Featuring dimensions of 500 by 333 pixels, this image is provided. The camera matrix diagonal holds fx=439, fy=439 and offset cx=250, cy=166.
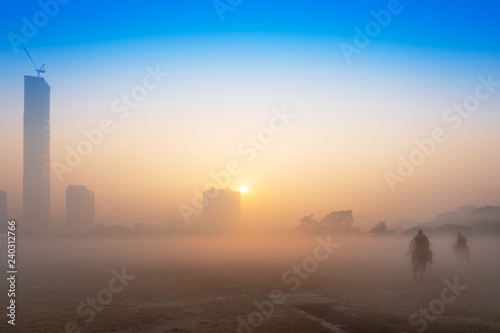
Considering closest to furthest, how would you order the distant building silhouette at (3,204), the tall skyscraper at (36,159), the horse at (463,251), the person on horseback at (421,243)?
the person on horseback at (421,243), the horse at (463,251), the distant building silhouette at (3,204), the tall skyscraper at (36,159)

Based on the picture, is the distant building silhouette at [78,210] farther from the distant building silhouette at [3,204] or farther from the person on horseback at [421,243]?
the person on horseback at [421,243]

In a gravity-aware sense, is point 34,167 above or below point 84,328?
above

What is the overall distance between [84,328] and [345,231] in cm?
13375

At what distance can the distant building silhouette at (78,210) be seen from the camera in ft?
494

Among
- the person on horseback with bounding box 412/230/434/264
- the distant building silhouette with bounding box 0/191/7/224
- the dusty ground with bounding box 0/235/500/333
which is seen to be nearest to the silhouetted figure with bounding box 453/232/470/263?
the dusty ground with bounding box 0/235/500/333

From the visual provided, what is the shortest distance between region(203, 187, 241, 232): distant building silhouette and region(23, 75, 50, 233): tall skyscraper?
62.6 m

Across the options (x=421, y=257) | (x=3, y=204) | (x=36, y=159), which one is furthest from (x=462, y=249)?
(x=36, y=159)

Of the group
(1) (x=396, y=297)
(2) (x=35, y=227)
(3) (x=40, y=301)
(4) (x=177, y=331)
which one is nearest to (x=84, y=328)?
(4) (x=177, y=331)

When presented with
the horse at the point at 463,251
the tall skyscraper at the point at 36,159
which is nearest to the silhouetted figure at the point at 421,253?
the horse at the point at 463,251

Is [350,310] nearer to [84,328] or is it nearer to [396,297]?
[396,297]

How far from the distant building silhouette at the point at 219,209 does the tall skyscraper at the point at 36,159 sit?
62627 mm

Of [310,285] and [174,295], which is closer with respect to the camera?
[174,295]

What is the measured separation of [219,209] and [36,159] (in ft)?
282

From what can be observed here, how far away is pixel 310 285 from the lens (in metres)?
25.2
